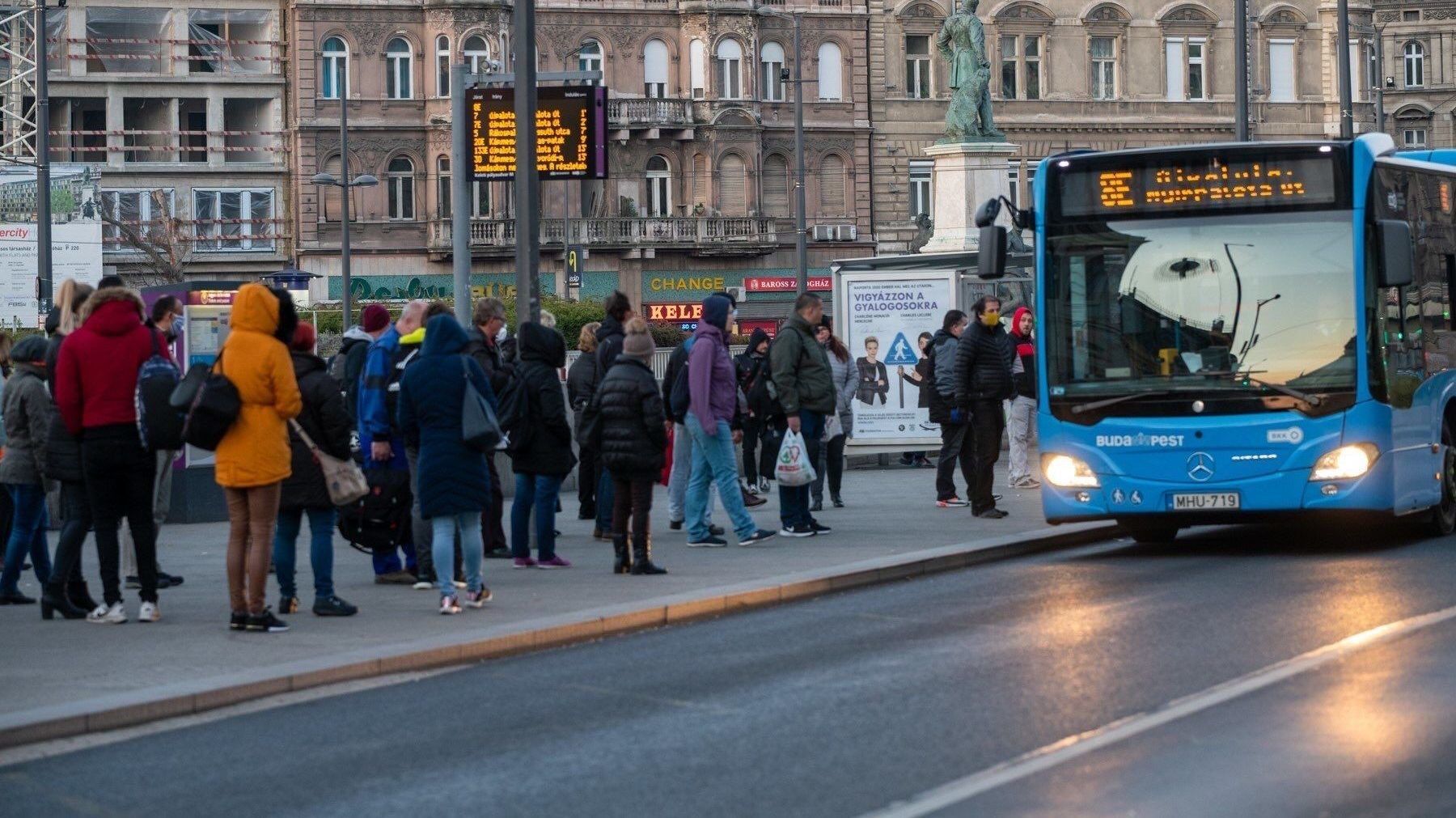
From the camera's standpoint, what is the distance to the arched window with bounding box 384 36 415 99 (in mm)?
68938

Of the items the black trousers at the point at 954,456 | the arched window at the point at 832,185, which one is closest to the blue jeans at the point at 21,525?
the black trousers at the point at 954,456

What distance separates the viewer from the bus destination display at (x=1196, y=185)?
645 inches

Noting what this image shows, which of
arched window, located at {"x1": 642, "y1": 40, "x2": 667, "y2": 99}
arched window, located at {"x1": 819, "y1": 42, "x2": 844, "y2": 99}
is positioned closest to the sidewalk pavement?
arched window, located at {"x1": 642, "y1": 40, "x2": 667, "y2": 99}

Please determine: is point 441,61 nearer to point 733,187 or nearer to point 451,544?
point 733,187

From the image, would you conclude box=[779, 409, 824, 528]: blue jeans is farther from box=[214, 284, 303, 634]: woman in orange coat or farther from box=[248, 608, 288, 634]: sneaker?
box=[214, 284, 303, 634]: woman in orange coat

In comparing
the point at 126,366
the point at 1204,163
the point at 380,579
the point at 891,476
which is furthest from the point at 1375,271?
the point at 891,476

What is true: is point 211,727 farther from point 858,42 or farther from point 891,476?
point 858,42

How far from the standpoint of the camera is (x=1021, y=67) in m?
73.5

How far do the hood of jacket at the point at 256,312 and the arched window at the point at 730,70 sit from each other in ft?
194

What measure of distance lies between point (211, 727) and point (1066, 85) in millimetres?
65844

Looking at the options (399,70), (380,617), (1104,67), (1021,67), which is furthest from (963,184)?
(1104,67)

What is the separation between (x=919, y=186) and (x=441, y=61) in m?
15.3

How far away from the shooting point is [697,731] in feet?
31.1

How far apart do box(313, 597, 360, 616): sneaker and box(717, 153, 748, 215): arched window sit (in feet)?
190
